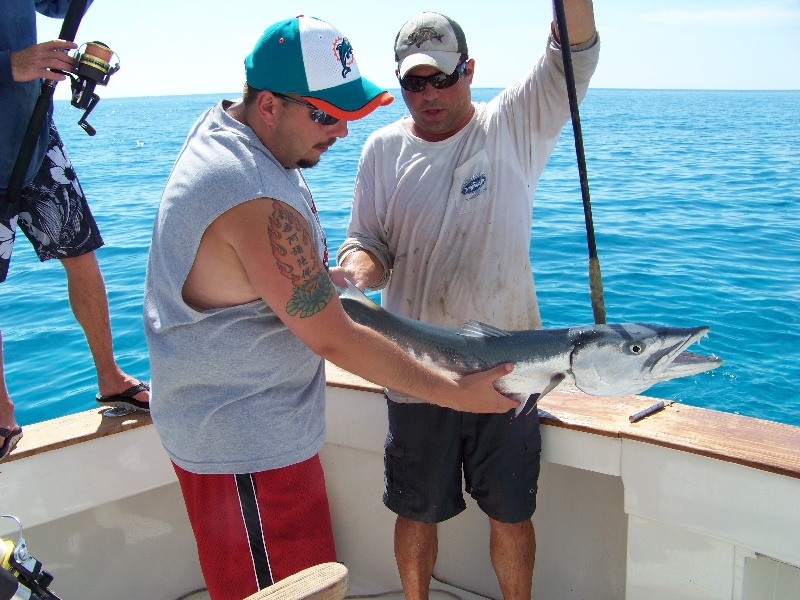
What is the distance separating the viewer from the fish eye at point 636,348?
234 centimetres

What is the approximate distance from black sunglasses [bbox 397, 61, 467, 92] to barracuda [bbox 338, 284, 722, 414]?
94cm

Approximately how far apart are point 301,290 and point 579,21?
1.58 m

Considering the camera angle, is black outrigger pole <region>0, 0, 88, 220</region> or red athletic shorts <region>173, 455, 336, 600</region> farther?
black outrigger pole <region>0, 0, 88, 220</region>

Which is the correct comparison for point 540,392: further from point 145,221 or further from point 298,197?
point 145,221

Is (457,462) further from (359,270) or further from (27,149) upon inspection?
(27,149)

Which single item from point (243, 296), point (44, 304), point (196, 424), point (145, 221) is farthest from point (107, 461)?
point (145, 221)

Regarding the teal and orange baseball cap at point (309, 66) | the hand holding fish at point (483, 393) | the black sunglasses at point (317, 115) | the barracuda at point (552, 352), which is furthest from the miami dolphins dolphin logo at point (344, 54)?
the hand holding fish at point (483, 393)

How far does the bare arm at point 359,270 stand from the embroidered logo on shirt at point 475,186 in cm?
48

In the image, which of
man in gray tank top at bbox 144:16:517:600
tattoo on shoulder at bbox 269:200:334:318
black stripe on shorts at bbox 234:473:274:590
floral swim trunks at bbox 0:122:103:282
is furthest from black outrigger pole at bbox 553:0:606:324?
floral swim trunks at bbox 0:122:103:282

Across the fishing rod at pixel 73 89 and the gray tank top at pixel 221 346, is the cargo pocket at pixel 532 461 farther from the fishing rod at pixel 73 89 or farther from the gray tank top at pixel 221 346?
the fishing rod at pixel 73 89

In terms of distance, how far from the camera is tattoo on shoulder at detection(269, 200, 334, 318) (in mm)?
1870

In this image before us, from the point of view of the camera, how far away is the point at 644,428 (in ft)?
8.56

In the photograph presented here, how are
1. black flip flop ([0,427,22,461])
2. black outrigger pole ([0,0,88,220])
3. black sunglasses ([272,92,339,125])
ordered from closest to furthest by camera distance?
1. black sunglasses ([272,92,339,125])
2. black flip flop ([0,427,22,461])
3. black outrigger pole ([0,0,88,220])

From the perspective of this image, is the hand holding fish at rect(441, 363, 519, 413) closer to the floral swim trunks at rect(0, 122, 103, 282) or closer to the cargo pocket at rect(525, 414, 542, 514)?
the cargo pocket at rect(525, 414, 542, 514)
